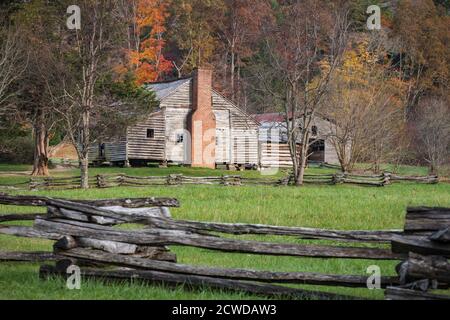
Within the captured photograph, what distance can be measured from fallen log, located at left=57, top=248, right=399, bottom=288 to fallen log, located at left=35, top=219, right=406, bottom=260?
212 millimetres

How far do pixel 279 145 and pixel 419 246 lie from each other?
48167mm

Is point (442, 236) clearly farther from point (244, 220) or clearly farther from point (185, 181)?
point (185, 181)

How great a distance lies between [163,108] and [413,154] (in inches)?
808

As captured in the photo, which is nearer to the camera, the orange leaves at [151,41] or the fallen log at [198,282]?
the fallen log at [198,282]

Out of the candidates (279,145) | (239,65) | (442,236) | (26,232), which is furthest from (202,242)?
(239,65)

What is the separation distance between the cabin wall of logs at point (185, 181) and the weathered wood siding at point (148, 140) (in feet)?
39.9

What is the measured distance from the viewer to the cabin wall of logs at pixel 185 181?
107 ft

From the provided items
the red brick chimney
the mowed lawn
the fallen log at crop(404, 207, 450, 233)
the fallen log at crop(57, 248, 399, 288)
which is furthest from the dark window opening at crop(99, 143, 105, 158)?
the fallen log at crop(404, 207, 450, 233)

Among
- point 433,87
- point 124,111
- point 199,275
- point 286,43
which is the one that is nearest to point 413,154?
point 433,87

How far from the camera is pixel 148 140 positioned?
159 feet

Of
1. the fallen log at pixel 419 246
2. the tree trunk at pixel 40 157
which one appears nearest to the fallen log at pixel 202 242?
the fallen log at pixel 419 246

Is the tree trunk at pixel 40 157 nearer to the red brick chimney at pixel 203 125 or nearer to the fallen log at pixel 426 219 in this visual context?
the red brick chimney at pixel 203 125

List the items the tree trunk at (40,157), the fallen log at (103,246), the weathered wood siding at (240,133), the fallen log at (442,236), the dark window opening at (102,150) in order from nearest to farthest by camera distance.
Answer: the fallen log at (442,236), the fallen log at (103,246), the tree trunk at (40,157), the weathered wood siding at (240,133), the dark window opening at (102,150)
